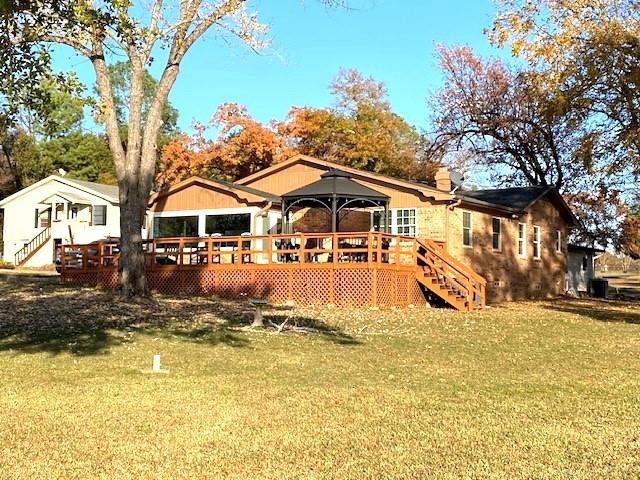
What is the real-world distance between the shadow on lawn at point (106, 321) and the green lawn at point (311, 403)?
3.4 inches

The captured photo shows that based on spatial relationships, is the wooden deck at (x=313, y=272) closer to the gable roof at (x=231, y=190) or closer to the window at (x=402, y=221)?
the window at (x=402, y=221)

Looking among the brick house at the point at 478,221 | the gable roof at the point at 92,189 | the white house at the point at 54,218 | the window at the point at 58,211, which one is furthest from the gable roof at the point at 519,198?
the window at the point at 58,211

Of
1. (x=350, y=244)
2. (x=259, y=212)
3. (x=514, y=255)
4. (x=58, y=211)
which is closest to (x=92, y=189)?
(x=58, y=211)

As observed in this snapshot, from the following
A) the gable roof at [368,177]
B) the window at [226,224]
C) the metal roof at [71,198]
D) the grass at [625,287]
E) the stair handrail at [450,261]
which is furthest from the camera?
the grass at [625,287]

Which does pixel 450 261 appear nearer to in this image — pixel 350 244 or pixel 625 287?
pixel 350 244

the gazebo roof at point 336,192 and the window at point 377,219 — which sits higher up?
the gazebo roof at point 336,192

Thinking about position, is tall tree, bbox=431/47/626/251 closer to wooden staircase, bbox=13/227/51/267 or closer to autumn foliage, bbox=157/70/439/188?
autumn foliage, bbox=157/70/439/188

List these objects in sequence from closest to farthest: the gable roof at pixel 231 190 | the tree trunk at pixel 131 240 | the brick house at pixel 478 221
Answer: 1. the tree trunk at pixel 131 240
2. the brick house at pixel 478 221
3. the gable roof at pixel 231 190

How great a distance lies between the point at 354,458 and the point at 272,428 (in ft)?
3.22

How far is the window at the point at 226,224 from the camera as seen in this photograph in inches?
1044

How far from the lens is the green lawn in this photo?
4.36m

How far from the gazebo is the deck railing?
0.89m

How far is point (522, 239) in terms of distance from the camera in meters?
25.6

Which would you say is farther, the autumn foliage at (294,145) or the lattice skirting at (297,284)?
the autumn foliage at (294,145)
